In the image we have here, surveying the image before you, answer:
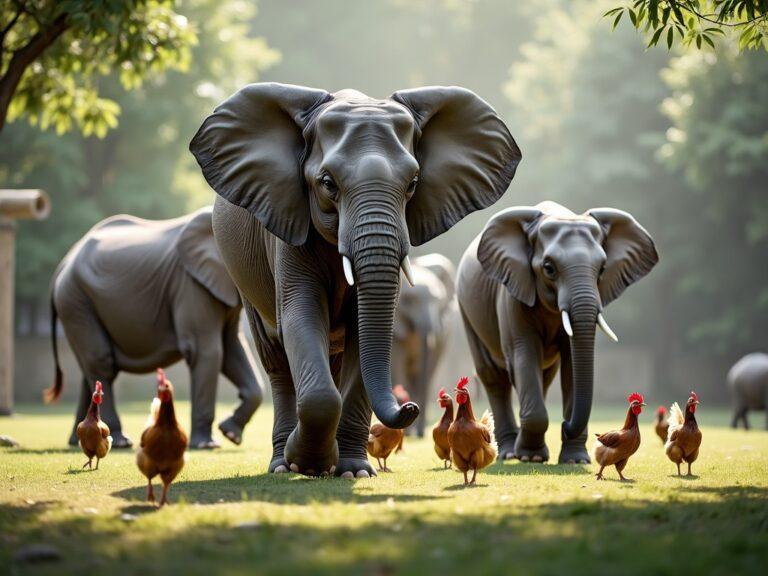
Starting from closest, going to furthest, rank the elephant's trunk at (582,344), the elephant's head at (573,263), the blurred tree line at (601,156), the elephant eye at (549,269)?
1. the elephant's trunk at (582,344)
2. the elephant's head at (573,263)
3. the elephant eye at (549,269)
4. the blurred tree line at (601,156)

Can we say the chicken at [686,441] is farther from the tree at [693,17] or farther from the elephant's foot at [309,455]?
the tree at [693,17]

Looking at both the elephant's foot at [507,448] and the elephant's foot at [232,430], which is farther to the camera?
the elephant's foot at [232,430]

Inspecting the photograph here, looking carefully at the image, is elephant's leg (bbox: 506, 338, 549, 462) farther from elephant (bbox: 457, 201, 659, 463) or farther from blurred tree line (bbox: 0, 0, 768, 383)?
blurred tree line (bbox: 0, 0, 768, 383)

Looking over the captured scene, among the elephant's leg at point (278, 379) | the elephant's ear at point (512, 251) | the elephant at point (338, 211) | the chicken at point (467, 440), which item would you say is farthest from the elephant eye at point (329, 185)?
the elephant's ear at point (512, 251)

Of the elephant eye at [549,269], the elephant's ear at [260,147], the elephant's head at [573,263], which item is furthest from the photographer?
the elephant eye at [549,269]

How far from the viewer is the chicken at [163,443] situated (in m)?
7.38

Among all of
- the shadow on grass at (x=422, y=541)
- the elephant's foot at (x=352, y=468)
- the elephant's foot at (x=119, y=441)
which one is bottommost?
the shadow on grass at (x=422, y=541)

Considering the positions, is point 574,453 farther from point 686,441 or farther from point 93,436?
point 93,436

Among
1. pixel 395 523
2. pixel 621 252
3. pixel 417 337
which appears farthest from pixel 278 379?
pixel 417 337

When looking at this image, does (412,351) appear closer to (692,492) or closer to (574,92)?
(692,492)

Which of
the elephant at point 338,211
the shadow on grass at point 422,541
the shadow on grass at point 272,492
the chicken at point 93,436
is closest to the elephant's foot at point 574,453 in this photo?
the elephant at point 338,211

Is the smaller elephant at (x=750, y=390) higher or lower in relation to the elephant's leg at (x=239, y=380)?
higher

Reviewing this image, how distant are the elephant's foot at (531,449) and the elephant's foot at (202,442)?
4.28m

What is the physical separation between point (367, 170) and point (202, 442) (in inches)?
274
